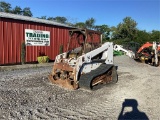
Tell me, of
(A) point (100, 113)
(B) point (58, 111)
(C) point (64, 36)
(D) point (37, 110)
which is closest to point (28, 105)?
(D) point (37, 110)

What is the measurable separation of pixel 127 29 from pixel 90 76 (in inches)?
1281

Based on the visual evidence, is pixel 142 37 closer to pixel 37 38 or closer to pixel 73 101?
pixel 37 38

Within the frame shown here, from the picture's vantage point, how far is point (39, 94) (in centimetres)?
761

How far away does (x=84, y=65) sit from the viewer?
9.07 meters

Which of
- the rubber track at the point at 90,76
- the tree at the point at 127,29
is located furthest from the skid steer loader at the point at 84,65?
the tree at the point at 127,29

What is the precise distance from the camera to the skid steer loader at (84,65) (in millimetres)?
8719

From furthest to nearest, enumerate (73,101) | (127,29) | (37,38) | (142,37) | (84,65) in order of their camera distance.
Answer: (127,29), (142,37), (37,38), (84,65), (73,101)

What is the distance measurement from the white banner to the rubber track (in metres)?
8.08

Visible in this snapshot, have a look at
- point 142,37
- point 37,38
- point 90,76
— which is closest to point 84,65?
point 90,76

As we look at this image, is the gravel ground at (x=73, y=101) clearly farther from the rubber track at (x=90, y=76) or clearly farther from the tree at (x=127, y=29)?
the tree at (x=127, y=29)

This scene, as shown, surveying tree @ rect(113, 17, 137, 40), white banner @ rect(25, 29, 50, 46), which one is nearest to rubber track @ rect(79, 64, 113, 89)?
white banner @ rect(25, 29, 50, 46)

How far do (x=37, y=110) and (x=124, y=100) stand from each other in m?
2.67

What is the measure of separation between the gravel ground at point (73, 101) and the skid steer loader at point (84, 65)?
0.34 m

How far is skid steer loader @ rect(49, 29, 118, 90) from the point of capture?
8.72m
